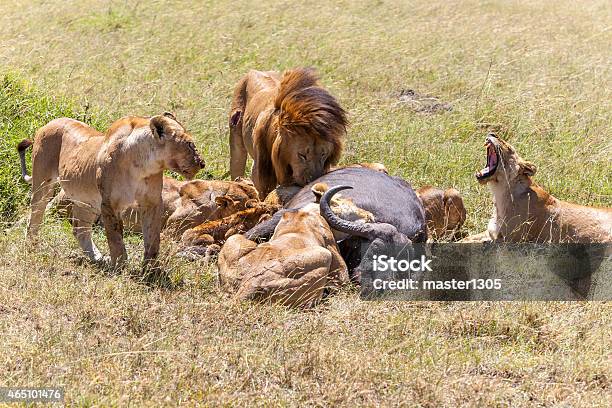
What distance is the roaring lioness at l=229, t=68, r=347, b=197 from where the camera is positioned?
8.04 metres

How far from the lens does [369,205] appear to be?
719cm

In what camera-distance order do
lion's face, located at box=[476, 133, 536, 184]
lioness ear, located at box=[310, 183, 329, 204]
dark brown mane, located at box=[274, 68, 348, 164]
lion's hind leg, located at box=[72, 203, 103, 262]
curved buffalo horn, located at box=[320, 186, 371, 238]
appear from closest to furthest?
1. curved buffalo horn, located at box=[320, 186, 371, 238]
2. lioness ear, located at box=[310, 183, 329, 204]
3. lion's hind leg, located at box=[72, 203, 103, 262]
4. lion's face, located at box=[476, 133, 536, 184]
5. dark brown mane, located at box=[274, 68, 348, 164]

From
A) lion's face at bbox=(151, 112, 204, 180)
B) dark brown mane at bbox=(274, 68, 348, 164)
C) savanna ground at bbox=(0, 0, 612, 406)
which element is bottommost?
savanna ground at bbox=(0, 0, 612, 406)

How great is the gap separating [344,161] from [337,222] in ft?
12.3

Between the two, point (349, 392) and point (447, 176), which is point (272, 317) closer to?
point (349, 392)

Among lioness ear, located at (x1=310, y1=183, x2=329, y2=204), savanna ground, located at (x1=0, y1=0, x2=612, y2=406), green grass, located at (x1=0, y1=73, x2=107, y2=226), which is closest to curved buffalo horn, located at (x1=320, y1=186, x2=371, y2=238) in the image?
lioness ear, located at (x1=310, y1=183, x2=329, y2=204)

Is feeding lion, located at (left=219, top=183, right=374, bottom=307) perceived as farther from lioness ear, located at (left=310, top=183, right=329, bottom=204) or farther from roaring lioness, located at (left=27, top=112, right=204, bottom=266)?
roaring lioness, located at (left=27, top=112, right=204, bottom=266)

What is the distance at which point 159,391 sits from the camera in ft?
15.5

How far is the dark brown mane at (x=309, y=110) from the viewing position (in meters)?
8.01

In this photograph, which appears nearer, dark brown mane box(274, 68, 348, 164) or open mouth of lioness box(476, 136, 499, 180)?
open mouth of lioness box(476, 136, 499, 180)

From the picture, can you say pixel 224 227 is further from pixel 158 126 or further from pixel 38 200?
pixel 38 200

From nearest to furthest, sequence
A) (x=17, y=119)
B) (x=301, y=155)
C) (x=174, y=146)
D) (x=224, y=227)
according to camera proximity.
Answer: (x=174, y=146) → (x=224, y=227) → (x=301, y=155) → (x=17, y=119)

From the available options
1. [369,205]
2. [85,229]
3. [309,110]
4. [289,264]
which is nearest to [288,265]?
[289,264]

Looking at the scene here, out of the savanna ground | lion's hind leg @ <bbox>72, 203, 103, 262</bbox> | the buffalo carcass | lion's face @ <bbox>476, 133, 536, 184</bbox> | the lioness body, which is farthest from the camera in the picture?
lion's face @ <bbox>476, 133, 536, 184</bbox>
